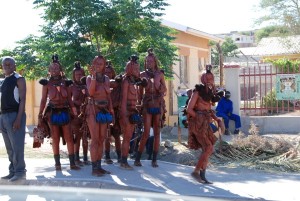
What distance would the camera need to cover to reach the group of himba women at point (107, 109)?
25.4ft

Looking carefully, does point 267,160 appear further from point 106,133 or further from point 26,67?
point 26,67

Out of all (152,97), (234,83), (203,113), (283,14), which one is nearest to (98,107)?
(152,97)

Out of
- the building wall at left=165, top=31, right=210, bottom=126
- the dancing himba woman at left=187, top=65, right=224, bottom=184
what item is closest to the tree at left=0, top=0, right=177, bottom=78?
the dancing himba woman at left=187, top=65, right=224, bottom=184

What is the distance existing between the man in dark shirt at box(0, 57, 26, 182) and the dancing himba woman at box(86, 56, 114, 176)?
3.13 feet

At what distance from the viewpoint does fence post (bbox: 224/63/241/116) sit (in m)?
14.9

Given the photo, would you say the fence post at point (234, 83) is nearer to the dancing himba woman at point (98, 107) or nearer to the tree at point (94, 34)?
the tree at point (94, 34)

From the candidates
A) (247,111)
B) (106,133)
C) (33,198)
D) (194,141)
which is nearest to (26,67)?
(106,133)

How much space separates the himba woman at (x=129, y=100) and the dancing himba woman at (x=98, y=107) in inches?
14.4

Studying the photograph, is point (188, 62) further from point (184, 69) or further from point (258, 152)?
point (258, 152)

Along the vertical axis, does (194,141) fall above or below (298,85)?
below

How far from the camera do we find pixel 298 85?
14.8 metres

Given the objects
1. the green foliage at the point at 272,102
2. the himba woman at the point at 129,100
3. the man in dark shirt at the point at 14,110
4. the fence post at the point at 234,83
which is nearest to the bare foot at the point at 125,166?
the himba woman at the point at 129,100

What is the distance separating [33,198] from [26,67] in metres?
9.72

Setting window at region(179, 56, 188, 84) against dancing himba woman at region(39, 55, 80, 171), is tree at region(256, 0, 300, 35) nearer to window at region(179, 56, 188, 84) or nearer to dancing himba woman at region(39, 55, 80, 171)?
window at region(179, 56, 188, 84)
